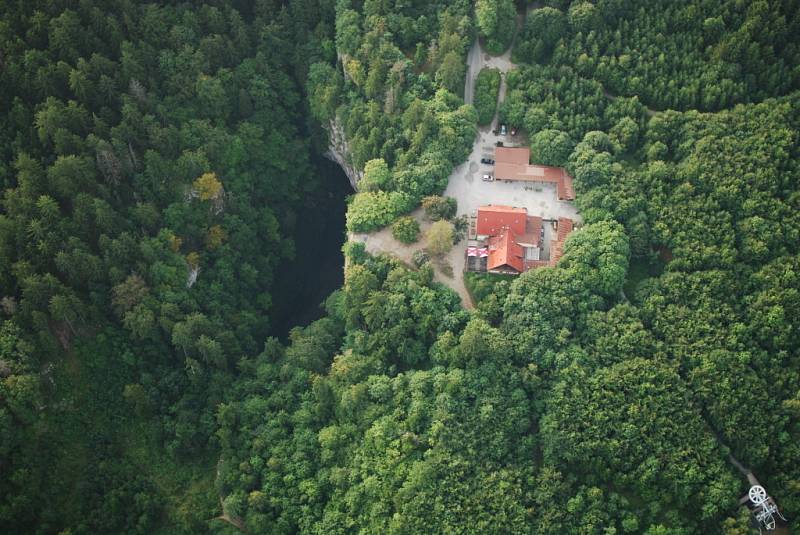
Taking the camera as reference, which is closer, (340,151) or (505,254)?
(505,254)

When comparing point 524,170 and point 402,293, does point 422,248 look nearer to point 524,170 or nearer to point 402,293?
point 402,293

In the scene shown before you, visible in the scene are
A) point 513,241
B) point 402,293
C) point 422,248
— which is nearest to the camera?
point 402,293

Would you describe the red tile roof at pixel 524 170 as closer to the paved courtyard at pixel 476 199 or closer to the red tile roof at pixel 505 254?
the paved courtyard at pixel 476 199

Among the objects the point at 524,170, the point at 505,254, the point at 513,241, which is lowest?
the point at 505,254

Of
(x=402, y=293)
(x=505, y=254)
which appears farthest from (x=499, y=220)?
(x=402, y=293)

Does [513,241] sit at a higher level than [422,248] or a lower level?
higher

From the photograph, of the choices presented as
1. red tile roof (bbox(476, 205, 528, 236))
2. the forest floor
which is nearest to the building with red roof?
red tile roof (bbox(476, 205, 528, 236))

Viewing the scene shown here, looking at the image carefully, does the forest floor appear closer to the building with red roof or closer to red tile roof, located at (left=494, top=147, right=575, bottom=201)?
the building with red roof

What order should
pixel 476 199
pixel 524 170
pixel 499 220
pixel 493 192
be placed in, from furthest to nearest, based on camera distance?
pixel 493 192 → pixel 476 199 → pixel 524 170 → pixel 499 220
